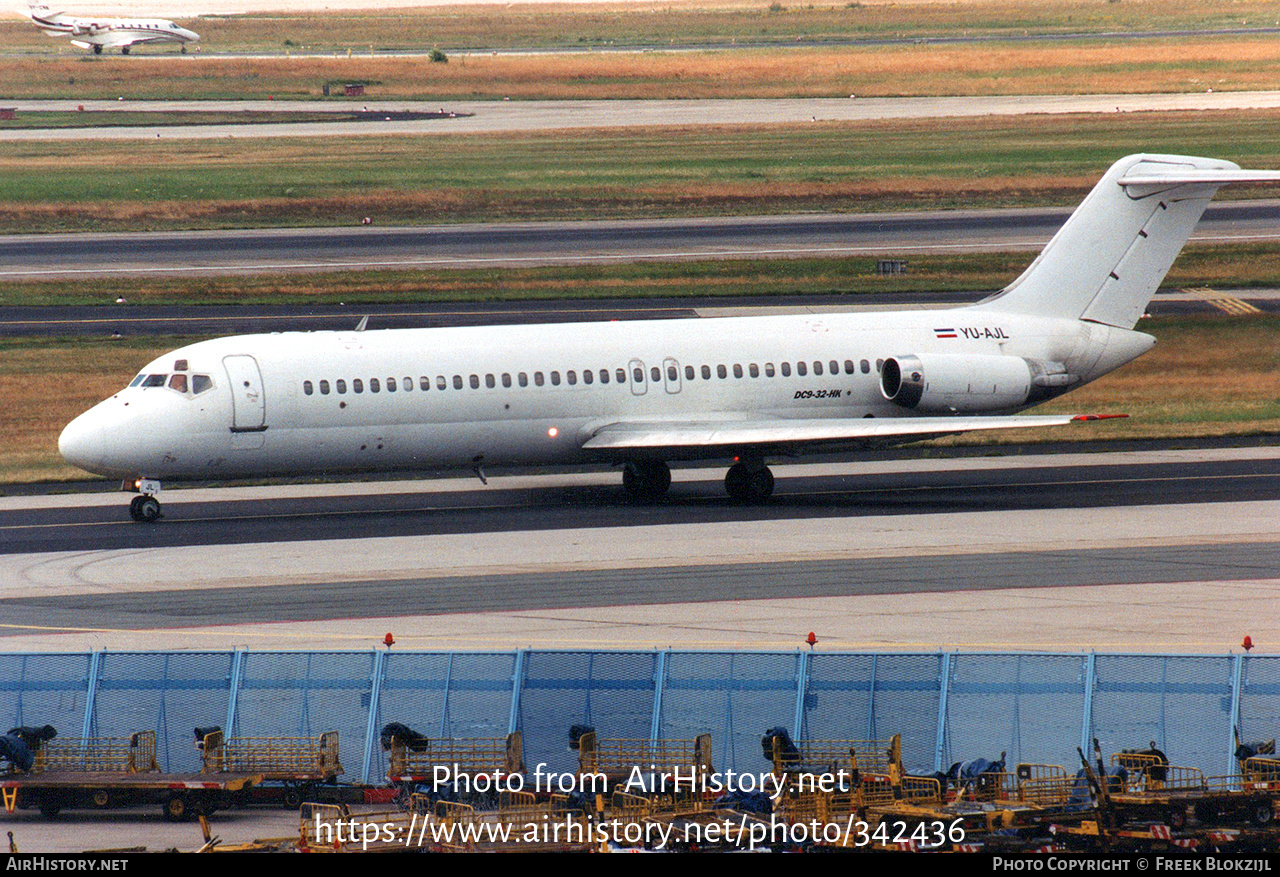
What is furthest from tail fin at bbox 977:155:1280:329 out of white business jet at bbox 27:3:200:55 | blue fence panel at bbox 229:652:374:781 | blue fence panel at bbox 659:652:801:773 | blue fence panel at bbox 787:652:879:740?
white business jet at bbox 27:3:200:55

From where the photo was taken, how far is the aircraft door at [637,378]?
3650cm

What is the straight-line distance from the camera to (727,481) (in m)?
36.7

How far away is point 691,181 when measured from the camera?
268ft

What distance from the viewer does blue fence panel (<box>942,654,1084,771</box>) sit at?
63.5 ft

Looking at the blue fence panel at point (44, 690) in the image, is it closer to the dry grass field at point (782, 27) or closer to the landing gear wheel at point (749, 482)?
the landing gear wheel at point (749, 482)

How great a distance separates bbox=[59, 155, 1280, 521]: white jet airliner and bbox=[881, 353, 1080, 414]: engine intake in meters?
Answer: 0.04

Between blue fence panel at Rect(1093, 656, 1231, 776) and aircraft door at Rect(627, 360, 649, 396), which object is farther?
aircraft door at Rect(627, 360, 649, 396)

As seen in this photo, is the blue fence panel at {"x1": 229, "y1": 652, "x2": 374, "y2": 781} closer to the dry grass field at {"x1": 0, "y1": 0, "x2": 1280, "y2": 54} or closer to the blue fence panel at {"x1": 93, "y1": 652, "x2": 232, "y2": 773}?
the blue fence panel at {"x1": 93, "y1": 652, "x2": 232, "y2": 773}

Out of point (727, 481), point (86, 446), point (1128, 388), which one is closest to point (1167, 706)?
point (727, 481)

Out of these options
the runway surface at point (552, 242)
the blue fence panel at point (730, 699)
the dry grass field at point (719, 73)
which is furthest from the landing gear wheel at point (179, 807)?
the dry grass field at point (719, 73)

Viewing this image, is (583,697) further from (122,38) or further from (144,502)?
Answer: (122,38)

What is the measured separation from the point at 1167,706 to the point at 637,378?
18.7 meters

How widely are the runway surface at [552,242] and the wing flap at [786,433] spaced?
96.0 feet
